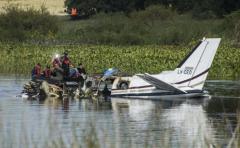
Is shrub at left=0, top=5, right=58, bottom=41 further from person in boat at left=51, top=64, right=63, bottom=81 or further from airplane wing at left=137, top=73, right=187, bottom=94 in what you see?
airplane wing at left=137, top=73, right=187, bottom=94

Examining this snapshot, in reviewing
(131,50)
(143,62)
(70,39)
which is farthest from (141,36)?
(143,62)

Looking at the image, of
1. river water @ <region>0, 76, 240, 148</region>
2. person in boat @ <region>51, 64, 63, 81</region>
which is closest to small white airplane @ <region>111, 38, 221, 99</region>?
river water @ <region>0, 76, 240, 148</region>

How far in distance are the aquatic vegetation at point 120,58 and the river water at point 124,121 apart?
1389cm

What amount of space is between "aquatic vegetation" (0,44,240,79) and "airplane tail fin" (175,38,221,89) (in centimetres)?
1424

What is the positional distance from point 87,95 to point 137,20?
50.4m

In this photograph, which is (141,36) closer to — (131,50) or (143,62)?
(131,50)

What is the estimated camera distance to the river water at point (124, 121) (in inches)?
850

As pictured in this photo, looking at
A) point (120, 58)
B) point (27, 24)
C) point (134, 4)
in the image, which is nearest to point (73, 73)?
point (120, 58)

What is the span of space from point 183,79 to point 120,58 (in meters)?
22.6

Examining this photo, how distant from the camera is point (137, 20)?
87250mm

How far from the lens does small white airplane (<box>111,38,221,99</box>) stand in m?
35.8

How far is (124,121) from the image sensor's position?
2750 cm

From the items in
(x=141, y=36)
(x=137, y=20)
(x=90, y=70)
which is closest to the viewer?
(x=90, y=70)

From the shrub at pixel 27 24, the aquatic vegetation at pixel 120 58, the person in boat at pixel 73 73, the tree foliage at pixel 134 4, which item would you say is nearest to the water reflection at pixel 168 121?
the person in boat at pixel 73 73
